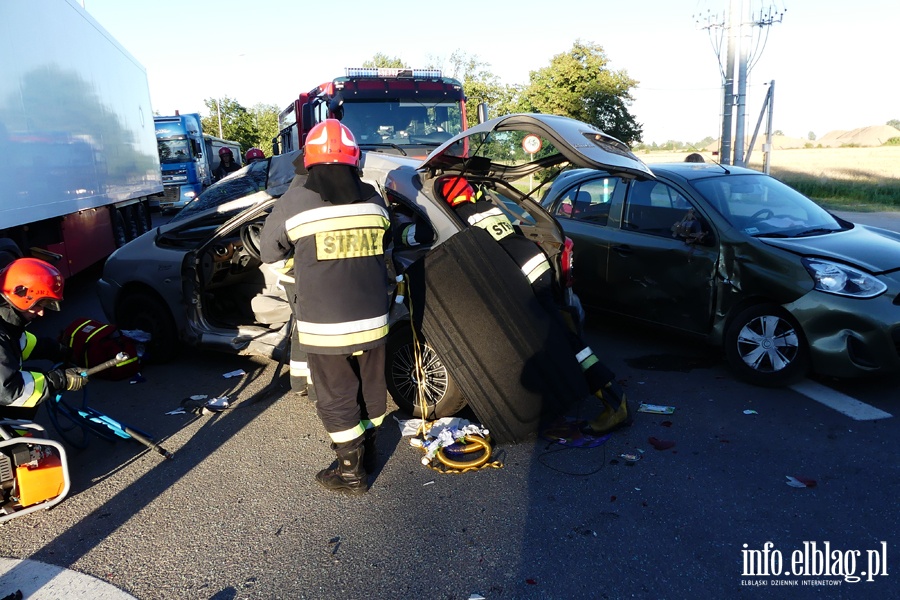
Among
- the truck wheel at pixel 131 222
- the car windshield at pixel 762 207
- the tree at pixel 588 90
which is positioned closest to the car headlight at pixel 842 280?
the car windshield at pixel 762 207

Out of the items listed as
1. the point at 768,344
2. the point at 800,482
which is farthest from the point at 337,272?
the point at 768,344

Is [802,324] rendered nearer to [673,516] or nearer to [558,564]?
[673,516]

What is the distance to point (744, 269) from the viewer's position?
529cm

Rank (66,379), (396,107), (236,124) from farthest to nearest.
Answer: (236,124) → (396,107) → (66,379)

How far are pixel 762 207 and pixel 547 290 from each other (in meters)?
2.52

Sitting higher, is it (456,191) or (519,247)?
(456,191)

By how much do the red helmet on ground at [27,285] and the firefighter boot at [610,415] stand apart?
332cm

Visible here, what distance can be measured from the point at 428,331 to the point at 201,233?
9.30 ft

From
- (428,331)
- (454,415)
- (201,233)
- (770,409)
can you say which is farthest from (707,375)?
(201,233)

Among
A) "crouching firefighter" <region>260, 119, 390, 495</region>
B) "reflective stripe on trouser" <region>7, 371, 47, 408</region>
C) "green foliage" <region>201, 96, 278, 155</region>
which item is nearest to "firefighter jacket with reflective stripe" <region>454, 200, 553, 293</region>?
"crouching firefighter" <region>260, 119, 390, 495</region>

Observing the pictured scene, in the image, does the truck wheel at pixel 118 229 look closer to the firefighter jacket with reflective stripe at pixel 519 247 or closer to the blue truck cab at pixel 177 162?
the firefighter jacket with reflective stripe at pixel 519 247

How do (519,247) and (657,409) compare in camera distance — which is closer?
(519,247)

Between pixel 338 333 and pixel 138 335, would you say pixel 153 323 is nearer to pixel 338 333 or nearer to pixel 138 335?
pixel 138 335

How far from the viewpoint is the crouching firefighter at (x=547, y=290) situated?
4.44m
